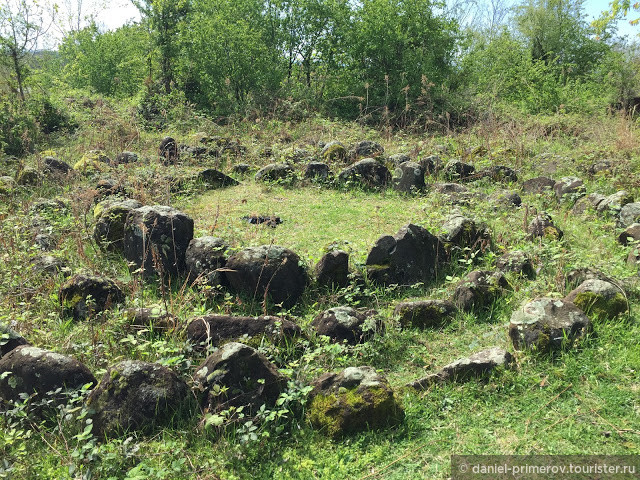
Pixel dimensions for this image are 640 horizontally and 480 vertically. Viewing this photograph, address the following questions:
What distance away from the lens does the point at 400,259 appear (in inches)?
211

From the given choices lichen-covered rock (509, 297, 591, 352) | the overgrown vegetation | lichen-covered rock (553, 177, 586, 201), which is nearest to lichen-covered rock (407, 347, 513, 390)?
the overgrown vegetation

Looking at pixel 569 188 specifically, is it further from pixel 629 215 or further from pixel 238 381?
pixel 238 381

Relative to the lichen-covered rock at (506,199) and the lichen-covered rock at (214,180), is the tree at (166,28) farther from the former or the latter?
the lichen-covered rock at (506,199)

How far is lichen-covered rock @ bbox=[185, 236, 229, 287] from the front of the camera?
5129 millimetres

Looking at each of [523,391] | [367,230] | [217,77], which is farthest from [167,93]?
[523,391]

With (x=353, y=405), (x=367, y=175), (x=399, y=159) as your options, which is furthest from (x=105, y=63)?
(x=353, y=405)

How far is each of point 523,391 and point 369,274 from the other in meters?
2.16

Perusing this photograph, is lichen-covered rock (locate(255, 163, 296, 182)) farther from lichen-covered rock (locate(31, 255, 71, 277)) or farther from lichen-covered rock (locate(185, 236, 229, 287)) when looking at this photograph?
lichen-covered rock (locate(31, 255, 71, 277))

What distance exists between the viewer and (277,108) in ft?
50.4

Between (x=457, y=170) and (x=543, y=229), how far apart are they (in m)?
3.58

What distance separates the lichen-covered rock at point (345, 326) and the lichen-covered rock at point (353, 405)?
2.35 feet

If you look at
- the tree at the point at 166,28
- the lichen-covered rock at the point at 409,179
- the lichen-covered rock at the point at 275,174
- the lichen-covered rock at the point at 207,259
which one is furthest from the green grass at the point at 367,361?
the tree at the point at 166,28

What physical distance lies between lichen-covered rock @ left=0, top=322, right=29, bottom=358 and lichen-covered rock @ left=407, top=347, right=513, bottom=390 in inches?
124

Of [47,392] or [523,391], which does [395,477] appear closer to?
[523,391]
